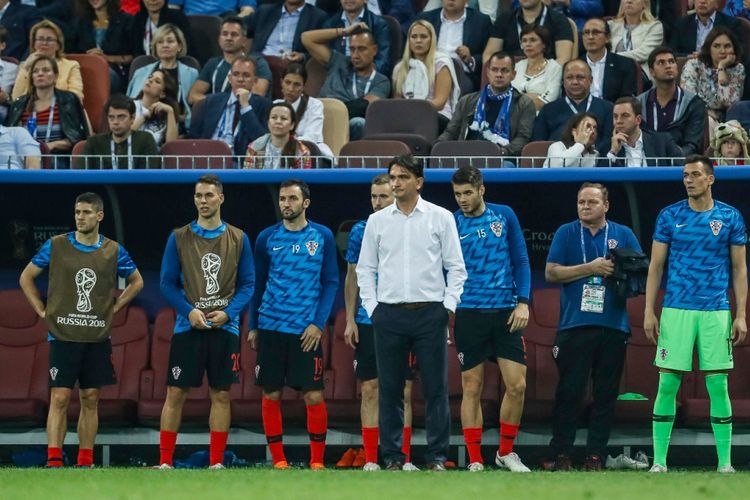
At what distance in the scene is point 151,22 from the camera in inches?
530

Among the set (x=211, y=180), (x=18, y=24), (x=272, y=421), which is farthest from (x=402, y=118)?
(x=18, y=24)

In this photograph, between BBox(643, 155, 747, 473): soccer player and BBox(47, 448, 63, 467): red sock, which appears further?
BBox(47, 448, 63, 467): red sock

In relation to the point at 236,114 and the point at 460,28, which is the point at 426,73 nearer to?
the point at 460,28

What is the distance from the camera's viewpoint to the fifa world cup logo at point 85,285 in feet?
30.5

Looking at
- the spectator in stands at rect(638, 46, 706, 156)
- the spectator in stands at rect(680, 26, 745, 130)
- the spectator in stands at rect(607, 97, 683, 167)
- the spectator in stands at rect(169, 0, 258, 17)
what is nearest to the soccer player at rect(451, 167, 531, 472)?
the spectator in stands at rect(607, 97, 683, 167)

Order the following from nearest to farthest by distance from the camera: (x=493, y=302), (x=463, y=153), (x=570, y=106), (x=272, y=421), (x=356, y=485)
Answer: (x=356, y=485)
(x=493, y=302)
(x=272, y=421)
(x=463, y=153)
(x=570, y=106)

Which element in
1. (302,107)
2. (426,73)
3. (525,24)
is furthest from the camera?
(525,24)

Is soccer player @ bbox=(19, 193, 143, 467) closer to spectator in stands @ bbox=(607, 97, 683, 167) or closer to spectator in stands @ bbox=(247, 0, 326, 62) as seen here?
spectator in stands @ bbox=(607, 97, 683, 167)

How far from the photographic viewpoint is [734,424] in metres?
9.77

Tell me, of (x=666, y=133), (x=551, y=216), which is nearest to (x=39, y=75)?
(x=551, y=216)

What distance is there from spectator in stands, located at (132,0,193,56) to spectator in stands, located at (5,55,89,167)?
178 centimetres

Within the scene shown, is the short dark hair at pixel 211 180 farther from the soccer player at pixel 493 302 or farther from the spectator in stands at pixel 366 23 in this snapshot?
the spectator in stands at pixel 366 23

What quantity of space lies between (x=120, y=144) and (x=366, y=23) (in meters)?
3.32

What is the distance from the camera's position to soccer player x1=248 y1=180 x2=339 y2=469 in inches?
359
